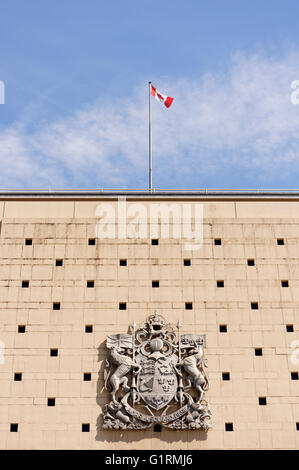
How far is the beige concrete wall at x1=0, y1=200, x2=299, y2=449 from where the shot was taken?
2188 cm

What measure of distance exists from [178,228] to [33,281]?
5.57m

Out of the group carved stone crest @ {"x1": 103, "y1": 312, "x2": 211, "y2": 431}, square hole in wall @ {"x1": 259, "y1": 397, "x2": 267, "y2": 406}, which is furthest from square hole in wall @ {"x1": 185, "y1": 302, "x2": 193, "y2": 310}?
square hole in wall @ {"x1": 259, "y1": 397, "x2": 267, "y2": 406}

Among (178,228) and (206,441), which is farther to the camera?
(178,228)

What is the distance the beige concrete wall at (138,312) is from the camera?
2188 centimetres

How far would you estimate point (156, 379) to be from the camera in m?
22.2

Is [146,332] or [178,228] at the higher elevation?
[178,228]

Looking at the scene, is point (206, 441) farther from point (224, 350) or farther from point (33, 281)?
point (33, 281)

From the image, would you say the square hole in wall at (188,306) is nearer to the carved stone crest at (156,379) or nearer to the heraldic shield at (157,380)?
the carved stone crest at (156,379)

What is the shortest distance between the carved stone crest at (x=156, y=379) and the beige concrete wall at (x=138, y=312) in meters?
0.35

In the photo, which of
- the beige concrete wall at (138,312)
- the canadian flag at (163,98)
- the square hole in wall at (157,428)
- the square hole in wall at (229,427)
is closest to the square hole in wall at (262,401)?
the beige concrete wall at (138,312)

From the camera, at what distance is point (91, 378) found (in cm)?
2245
